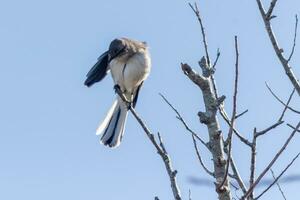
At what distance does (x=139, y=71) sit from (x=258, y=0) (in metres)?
4.00

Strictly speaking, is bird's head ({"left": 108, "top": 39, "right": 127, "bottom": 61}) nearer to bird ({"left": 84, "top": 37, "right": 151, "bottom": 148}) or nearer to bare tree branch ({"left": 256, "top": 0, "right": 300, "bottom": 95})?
bird ({"left": 84, "top": 37, "right": 151, "bottom": 148})

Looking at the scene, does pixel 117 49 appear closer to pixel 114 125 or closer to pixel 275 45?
pixel 114 125

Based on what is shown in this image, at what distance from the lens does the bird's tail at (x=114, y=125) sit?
Result: 6.93 meters

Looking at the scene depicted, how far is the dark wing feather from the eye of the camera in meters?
6.93

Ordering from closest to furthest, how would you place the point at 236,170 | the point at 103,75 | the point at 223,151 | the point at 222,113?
the point at 223,151
the point at 236,170
the point at 222,113
the point at 103,75

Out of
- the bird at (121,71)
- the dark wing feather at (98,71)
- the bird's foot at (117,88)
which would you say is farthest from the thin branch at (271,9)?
the bird at (121,71)

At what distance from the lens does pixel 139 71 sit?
7.33 meters

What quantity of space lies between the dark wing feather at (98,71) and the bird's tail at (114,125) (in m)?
0.45

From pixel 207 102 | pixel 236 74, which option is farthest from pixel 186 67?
pixel 236 74

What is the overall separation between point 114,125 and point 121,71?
0.55 m

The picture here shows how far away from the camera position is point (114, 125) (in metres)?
7.18

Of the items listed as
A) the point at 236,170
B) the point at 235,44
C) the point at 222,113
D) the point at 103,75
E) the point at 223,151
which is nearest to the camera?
the point at 235,44

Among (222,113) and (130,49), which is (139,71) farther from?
(222,113)

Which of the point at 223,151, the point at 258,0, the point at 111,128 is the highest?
the point at 111,128
